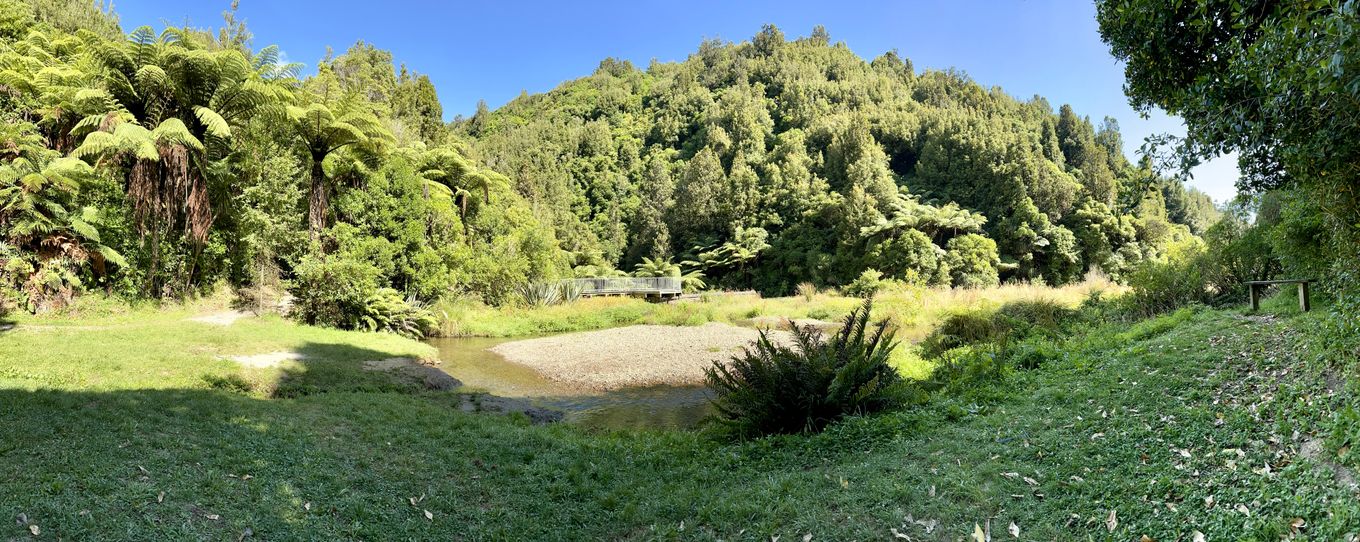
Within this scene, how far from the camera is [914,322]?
661 inches

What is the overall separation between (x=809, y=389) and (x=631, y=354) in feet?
28.2

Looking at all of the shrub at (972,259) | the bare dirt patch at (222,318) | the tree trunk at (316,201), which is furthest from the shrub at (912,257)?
the bare dirt patch at (222,318)

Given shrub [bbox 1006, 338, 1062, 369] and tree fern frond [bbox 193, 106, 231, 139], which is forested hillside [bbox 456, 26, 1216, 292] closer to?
shrub [bbox 1006, 338, 1062, 369]

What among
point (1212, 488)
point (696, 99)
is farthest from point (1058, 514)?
point (696, 99)

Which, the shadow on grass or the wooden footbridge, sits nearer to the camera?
the shadow on grass

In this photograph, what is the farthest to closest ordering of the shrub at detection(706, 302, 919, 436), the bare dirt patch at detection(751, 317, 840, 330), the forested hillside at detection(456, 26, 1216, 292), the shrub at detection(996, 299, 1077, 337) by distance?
the forested hillside at detection(456, 26, 1216, 292)
the bare dirt patch at detection(751, 317, 840, 330)
the shrub at detection(996, 299, 1077, 337)
the shrub at detection(706, 302, 919, 436)

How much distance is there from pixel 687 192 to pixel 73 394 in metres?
40.6

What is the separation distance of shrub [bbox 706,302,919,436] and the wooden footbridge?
19.8m

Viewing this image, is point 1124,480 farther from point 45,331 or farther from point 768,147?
point 768,147

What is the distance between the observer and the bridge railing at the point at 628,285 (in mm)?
27050

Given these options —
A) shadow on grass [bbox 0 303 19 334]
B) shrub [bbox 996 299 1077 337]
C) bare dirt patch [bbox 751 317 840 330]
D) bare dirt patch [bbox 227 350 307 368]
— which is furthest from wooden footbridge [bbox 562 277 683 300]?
shrub [bbox 996 299 1077 337]

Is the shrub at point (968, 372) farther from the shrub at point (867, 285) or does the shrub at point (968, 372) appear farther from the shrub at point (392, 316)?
the shrub at point (867, 285)

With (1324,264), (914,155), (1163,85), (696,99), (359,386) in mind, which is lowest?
(359,386)

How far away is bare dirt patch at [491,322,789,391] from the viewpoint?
1208 cm
